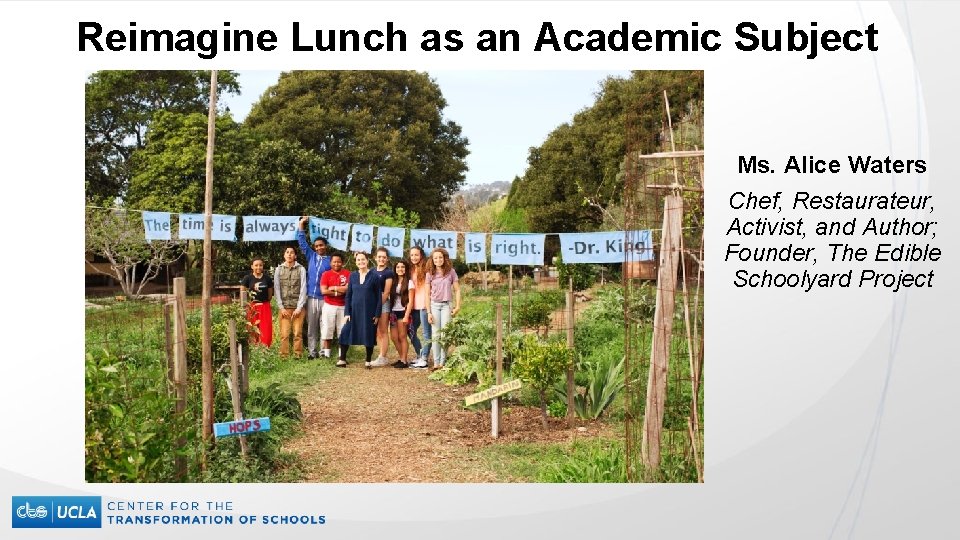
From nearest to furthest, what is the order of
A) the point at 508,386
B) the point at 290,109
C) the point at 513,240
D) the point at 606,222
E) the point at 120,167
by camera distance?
the point at 508,386
the point at 513,240
the point at 120,167
the point at 290,109
the point at 606,222

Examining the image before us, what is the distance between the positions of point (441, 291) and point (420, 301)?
13.2 inches

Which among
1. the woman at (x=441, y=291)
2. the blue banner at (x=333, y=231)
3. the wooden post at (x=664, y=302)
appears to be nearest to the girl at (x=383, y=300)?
the blue banner at (x=333, y=231)

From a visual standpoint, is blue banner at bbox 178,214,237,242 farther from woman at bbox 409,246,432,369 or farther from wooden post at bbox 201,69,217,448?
wooden post at bbox 201,69,217,448

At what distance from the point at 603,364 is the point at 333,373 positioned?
2.34 meters

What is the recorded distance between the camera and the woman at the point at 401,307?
28.3ft

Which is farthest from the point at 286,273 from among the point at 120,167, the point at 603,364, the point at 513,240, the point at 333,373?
the point at 603,364

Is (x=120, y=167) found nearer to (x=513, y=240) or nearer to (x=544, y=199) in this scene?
(x=513, y=240)

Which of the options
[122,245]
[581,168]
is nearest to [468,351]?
[122,245]

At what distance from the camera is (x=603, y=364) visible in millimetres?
8039

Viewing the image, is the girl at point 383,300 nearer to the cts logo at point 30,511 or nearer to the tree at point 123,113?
the tree at point 123,113

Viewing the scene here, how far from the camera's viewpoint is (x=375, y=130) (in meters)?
12.6

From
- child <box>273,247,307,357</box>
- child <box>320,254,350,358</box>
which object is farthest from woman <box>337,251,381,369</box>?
child <box>273,247,307,357</box>

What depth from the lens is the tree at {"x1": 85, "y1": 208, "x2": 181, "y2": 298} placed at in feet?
28.6

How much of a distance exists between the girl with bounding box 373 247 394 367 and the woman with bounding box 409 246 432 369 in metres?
0.21
